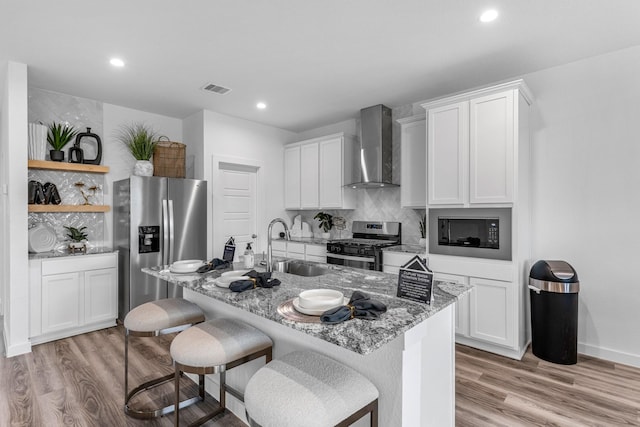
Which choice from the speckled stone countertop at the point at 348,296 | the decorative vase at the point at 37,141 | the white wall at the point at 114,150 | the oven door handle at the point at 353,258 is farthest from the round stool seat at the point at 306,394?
the white wall at the point at 114,150

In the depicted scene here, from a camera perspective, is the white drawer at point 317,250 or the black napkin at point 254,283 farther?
the white drawer at point 317,250

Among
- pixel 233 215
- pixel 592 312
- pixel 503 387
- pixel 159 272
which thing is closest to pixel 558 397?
pixel 503 387

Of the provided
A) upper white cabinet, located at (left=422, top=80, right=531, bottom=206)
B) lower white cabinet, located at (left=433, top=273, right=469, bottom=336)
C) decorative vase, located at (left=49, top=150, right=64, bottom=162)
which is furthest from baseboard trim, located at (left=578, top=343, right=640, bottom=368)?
decorative vase, located at (left=49, top=150, right=64, bottom=162)

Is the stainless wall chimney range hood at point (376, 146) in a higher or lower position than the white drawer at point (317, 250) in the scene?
higher

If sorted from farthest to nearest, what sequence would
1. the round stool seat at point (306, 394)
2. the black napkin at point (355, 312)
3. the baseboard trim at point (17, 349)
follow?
the baseboard trim at point (17, 349), the black napkin at point (355, 312), the round stool seat at point (306, 394)

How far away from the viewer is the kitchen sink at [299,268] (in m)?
2.42

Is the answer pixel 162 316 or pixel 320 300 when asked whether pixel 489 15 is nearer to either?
pixel 320 300

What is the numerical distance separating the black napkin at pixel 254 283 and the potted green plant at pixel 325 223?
10.8 ft

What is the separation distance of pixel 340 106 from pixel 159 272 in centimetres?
308

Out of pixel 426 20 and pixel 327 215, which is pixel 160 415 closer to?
pixel 426 20

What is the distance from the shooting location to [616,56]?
2.85 m

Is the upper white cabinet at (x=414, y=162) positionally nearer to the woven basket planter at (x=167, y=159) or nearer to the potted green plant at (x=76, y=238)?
the woven basket planter at (x=167, y=159)

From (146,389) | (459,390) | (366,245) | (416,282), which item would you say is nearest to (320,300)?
(416,282)

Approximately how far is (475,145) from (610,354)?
2.17 metres
